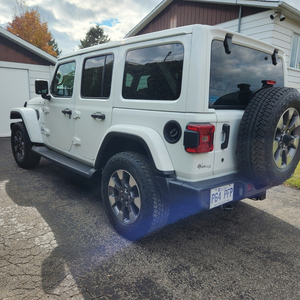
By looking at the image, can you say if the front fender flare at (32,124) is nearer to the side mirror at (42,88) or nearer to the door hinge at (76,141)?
the side mirror at (42,88)

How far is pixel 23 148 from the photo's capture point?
16.3 ft

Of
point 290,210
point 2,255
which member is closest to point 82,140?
point 2,255

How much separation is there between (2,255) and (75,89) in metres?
2.21

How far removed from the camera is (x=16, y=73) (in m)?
9.46

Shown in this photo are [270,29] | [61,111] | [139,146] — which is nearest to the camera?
[139,146]

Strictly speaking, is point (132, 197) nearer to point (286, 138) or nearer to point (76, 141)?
point (76, 141)

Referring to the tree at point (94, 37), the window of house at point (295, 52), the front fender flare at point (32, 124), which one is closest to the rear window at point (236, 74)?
the front fender flare at point (32, 124)

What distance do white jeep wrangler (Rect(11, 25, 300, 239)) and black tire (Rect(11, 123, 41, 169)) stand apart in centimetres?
228

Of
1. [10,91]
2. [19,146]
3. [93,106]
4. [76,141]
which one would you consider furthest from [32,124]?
[10,91]

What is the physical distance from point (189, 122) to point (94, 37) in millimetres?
46143

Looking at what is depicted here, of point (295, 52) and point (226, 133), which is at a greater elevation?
point (295, 52)

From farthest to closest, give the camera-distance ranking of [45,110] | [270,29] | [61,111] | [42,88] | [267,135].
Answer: [270,29] < [45,110] < [42,88] < [61,111] < [267,135]

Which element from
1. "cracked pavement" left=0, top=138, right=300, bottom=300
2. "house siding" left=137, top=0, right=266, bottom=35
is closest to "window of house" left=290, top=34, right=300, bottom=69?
"house siding" left=137, top=0, right=266, bottom=35

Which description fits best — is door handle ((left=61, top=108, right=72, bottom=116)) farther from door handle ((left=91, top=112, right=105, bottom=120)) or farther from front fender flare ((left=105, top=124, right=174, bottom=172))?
front fender flare ((left=105, top=124, right=174, bottom=172))
